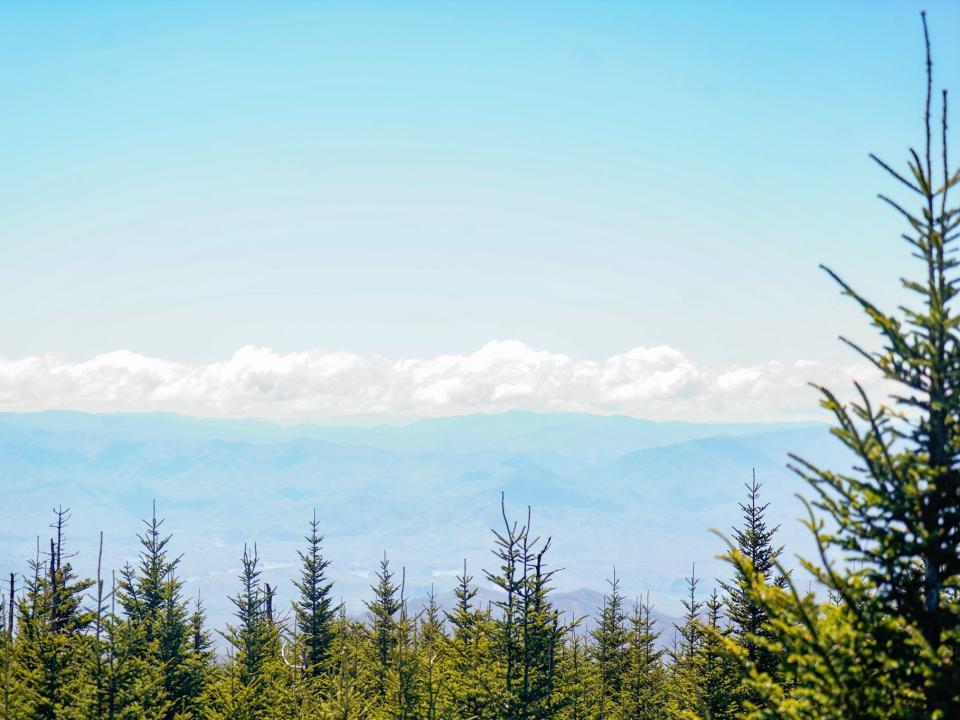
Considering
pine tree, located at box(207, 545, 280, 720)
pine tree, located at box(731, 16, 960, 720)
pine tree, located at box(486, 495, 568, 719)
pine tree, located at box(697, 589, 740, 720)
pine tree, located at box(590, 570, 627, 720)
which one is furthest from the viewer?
pine tree, located at box(590, 570, 627, 720)

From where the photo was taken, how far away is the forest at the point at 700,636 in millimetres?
7887

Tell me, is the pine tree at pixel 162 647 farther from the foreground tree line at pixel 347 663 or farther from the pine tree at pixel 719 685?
the pine tree at pixel 719 685

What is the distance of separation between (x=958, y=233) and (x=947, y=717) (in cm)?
536

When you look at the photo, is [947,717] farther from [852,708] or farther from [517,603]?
[517,603]

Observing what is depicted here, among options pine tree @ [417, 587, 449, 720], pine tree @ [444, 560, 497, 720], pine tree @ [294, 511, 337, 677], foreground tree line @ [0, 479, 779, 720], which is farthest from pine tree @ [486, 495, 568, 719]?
pine tree @ [294, 511, 337, 677]

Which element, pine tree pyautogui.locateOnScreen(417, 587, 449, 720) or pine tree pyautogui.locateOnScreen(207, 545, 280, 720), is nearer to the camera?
pine tree pyautogui.locateOnScreen(417, 587, 449, 720)

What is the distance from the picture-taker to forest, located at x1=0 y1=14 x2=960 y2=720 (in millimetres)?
7887

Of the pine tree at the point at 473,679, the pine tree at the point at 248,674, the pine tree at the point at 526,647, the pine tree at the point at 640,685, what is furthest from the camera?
the pine tree at the point at 640,685

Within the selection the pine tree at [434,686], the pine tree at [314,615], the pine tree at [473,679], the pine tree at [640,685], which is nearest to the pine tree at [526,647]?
the pine tree at [473,679]

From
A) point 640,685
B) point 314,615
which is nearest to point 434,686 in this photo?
point 314,615

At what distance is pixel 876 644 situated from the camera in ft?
26.3

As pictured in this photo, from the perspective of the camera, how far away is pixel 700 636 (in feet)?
105

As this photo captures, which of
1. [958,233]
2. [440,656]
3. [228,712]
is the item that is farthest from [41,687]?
[958,233]

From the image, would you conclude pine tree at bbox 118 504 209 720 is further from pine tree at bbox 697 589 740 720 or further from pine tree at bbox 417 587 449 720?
pine tree at bbox 697 589 740 720
